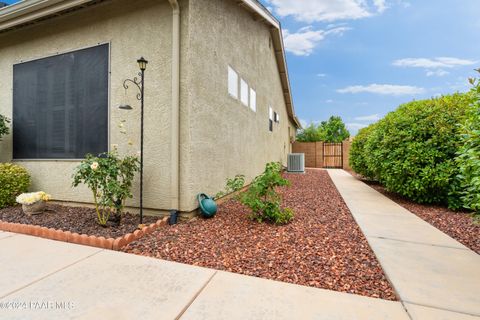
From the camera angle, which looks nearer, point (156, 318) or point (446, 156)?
point (156, 318)

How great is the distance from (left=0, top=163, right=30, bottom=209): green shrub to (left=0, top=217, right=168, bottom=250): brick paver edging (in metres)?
1.09

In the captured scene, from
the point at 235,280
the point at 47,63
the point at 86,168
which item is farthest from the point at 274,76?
the point at 235,280

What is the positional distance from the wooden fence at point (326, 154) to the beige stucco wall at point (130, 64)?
649 inches

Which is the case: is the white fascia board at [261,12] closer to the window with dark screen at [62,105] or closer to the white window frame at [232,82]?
the white window frame at [232,82]

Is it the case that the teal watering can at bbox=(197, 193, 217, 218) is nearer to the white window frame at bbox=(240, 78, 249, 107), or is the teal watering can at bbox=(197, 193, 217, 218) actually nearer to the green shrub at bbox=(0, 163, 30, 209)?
the white window frame at bbox=(240, 78, 249, 107)

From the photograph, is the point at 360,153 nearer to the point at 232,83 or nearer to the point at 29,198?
the point at 232,83

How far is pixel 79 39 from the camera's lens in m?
4.25

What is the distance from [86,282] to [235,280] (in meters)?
1.31

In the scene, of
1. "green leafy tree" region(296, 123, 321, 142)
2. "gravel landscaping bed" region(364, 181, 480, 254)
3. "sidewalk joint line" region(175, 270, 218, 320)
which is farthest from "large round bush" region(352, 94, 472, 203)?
"green leafy tree" region(296, 123, 321, 142)

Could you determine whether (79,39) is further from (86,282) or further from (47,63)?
(86,282)

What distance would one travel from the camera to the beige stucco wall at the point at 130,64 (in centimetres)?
368

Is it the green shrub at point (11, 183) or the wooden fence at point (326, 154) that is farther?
the wooden fence at point (326, 154)

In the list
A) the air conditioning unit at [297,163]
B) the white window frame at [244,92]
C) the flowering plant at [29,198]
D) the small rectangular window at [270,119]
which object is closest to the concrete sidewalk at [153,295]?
the flowering plant at [29,198]

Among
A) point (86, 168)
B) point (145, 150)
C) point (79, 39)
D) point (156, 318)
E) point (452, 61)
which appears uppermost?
point (452, 61)
